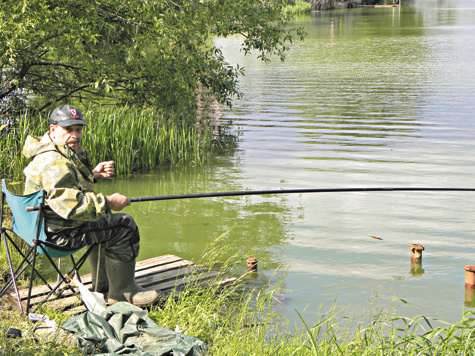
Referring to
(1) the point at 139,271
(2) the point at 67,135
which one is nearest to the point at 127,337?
(2) the point at 67,135

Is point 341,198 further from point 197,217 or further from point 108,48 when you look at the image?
point 108,48

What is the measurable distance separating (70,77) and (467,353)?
8.33m

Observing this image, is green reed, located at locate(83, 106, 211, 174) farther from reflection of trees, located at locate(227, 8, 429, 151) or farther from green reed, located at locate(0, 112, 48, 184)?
reflection of trees, located at locate(227, 8, 429, 151)

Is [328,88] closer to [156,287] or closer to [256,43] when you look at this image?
[256,43]

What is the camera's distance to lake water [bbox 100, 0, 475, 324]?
5.34 meters

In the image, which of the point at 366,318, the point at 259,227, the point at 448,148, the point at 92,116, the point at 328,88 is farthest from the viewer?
the point at 328,88

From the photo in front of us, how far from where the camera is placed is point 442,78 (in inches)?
758

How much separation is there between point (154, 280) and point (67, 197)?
1.30 meters

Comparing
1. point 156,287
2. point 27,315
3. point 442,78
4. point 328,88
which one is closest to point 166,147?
point 156,287

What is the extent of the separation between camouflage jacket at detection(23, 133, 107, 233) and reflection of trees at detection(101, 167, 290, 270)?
191cm

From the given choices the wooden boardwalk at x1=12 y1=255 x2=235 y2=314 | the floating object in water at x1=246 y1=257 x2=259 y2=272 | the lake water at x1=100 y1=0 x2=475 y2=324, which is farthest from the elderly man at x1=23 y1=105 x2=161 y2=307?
the floating object in water at x1=246 y1=257 x2=259 y2=272

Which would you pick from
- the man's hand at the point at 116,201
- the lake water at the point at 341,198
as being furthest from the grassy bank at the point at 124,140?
the man's hand at the point at 116,201

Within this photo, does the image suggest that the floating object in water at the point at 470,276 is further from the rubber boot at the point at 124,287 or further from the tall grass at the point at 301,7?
the tall grass at the point at 301,7

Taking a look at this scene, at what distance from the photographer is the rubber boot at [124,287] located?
13.6ft
